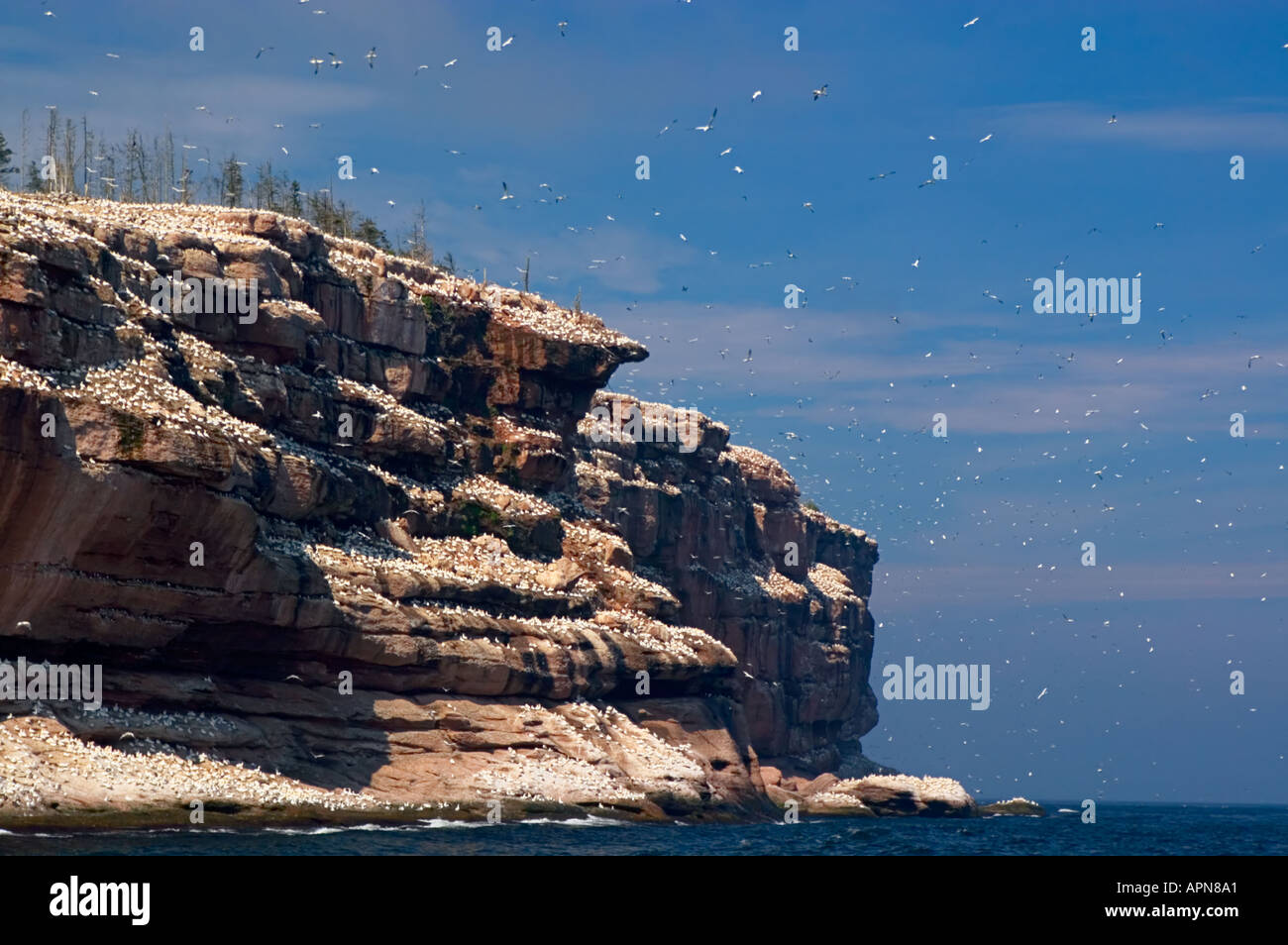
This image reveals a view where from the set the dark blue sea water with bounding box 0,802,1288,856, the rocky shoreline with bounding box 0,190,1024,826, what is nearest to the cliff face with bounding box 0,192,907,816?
the rocky shoreline with bounding box 0,190,1024,826

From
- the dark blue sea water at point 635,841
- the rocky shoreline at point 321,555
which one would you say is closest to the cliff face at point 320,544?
the rocky shoreline at point 321,555

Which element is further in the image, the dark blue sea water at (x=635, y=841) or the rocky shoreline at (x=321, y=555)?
the rocky shoreline at (x=321, y=555)

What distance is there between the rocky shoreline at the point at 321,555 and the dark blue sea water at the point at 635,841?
260cm

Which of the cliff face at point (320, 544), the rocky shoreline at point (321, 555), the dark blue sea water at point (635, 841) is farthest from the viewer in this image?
the cliff face at point (320, 544)

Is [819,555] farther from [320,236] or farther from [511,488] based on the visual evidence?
[320,236]

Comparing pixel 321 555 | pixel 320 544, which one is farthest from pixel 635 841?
pixel 320 544

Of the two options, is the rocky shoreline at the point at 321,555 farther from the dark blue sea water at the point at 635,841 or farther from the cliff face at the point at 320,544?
the dark blue sea water at the point at 635,841

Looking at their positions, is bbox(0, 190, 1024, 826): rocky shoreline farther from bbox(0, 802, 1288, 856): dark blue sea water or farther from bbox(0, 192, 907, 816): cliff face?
bbox(0, 802, 1288, 856): dark blue sea water

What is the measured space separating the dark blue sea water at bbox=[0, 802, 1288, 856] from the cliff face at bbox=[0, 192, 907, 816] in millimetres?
3397

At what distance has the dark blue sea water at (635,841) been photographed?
5228 cm

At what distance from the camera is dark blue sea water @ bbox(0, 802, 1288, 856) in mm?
52281

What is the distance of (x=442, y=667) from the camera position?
80000 millimetres
